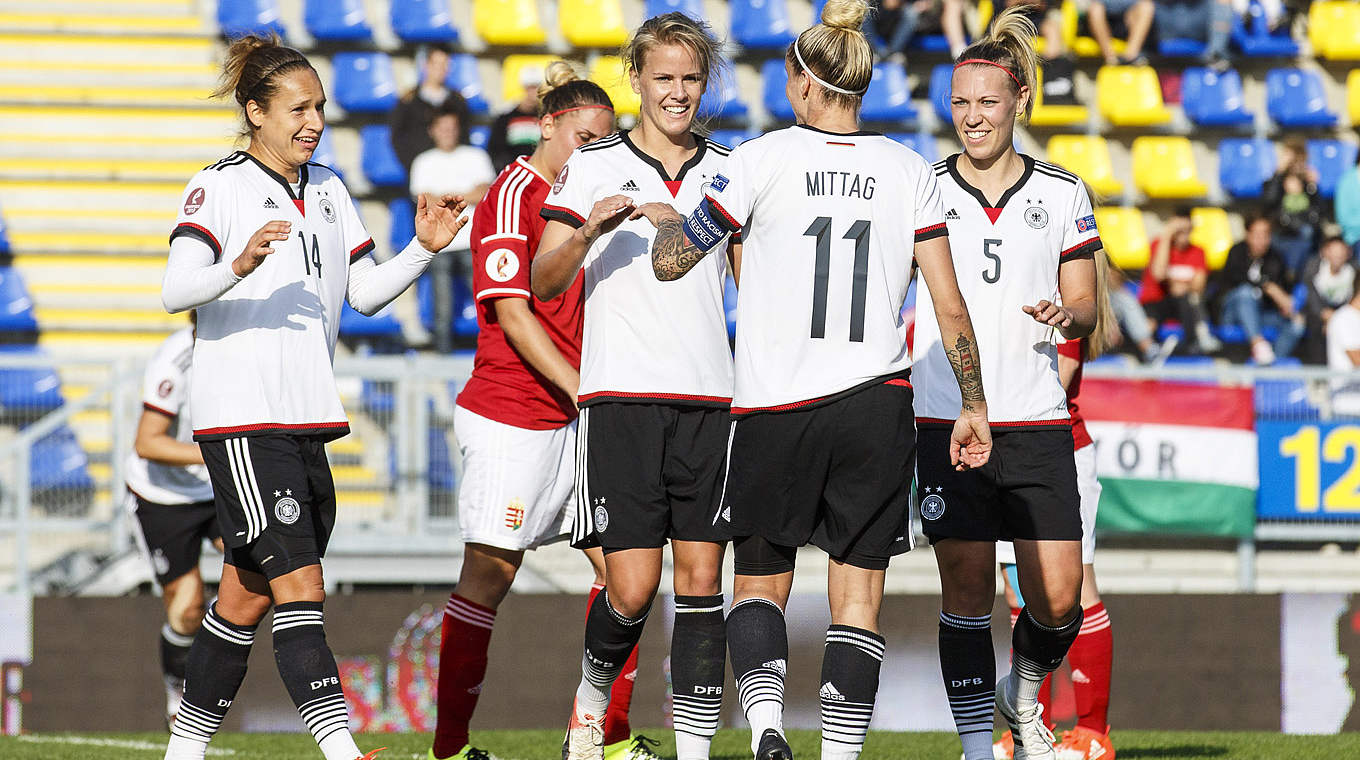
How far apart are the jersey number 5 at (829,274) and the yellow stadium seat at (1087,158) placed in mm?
9152

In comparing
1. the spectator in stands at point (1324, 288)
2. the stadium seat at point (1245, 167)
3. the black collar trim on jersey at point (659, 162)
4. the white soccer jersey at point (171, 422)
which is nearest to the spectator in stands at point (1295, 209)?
the spectator in stands at point (1324, 288)

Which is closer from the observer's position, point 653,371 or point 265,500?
point 265,500

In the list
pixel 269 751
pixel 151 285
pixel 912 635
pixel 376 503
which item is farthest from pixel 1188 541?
pixel 151 285

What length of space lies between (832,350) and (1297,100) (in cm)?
1073

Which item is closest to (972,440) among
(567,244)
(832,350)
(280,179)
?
(832,350)

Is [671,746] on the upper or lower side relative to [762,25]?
lower

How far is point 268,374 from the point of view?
491cm

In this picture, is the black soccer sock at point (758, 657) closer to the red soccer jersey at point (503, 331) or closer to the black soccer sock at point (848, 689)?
the black soccer sock at point (848, 689)

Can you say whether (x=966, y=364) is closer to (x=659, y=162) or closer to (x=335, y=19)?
(x=659, y=162)

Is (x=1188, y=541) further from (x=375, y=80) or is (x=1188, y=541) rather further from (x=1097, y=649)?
(x=375, y=80)

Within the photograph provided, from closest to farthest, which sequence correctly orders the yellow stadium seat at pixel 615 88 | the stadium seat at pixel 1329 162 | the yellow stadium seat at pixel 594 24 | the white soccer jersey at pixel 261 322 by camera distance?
1. the white soccer jersey at pixel 261 322
2. the yellow stadium seat at pixel 615 88
3. the yellow stadium seat at pixel 594 24
4. the stadium seat at pixel 1329 162

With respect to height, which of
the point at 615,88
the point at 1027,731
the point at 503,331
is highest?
the point at 615,88

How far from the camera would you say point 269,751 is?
715 cm

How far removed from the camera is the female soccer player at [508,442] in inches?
231
